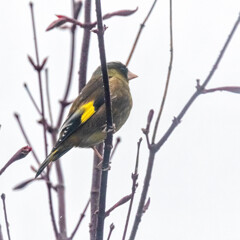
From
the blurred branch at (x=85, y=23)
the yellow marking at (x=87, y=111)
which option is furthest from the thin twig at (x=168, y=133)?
the yellow marking at (x=87, y=111)

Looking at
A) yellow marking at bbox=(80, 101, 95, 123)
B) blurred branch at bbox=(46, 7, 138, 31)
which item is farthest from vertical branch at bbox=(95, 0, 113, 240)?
yellow marking at bbox=(80, 101, 95, 123)

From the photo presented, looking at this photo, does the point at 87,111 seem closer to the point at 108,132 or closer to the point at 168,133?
the point at 108,132

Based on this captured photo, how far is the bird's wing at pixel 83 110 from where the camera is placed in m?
4.17

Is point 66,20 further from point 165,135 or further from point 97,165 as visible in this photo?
point 165,135

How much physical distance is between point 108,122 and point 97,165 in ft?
1.89

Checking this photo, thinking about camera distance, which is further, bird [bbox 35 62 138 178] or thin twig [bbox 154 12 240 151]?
bird [bbox 35 62 138 178]

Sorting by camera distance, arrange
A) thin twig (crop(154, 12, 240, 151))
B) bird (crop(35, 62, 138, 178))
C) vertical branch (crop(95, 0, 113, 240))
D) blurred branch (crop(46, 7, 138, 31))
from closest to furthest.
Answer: thin twig (crop(154, 12, 240, 151)) → vertical branch (crop(95, 0, 113, 240)) → blurred branch (crop(46, 7, 138, 31)) → bird (crop(35, 62, 138, 178))

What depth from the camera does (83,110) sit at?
14.1ft

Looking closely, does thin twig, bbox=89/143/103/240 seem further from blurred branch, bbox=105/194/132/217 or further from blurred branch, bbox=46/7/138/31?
blurred branch, bbox=46/7/138/31

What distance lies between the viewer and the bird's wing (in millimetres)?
4168

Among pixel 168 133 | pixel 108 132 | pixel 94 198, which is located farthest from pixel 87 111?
pixel 168 133

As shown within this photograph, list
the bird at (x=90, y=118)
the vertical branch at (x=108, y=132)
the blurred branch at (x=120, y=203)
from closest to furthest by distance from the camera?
the vertical branch at (x=108, y=132)
the blurred branch at (x=120, y=203)
the bird at (x=90, y=118)

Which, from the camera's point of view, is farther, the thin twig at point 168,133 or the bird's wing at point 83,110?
the bird's wing at point 83,110

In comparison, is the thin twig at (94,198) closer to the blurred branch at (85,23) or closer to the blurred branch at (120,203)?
the blurred branch at (120,203)
